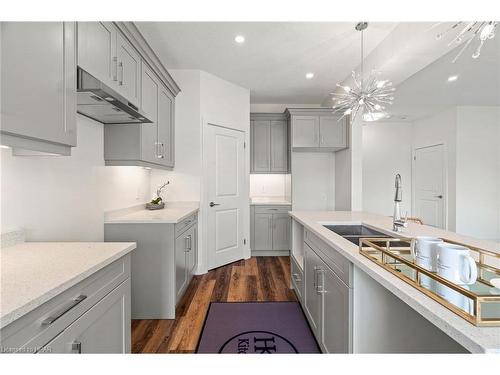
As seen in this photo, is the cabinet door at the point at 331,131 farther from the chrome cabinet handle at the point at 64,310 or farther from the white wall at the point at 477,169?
the chrome cabinet handle at the point at 64,310

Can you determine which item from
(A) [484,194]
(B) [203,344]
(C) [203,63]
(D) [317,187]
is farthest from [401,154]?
(B) [203,344]

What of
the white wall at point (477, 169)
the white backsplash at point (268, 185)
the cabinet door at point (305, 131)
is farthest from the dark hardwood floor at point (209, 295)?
the white wall at point (477, 169)

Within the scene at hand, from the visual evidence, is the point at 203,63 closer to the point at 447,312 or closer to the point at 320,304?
the point at 320,304

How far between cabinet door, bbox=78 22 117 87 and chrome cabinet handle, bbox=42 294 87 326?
49.3 inches

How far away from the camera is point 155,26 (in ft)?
7.74

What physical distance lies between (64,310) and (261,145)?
4003 mm

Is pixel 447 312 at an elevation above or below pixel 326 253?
above

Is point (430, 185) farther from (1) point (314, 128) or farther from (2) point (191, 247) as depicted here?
(2) point (191, 247)

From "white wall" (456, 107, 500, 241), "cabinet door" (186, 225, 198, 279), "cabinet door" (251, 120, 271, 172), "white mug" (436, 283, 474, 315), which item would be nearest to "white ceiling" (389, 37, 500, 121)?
"white wall" (456, 107, 500, 241)

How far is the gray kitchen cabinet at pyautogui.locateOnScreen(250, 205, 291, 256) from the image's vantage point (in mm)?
4191

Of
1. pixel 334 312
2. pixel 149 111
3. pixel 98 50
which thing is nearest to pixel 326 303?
pixel 334 312

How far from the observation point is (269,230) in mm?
4207

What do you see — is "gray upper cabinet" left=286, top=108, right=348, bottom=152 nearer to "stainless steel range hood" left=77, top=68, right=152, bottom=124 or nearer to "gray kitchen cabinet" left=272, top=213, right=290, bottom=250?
"gray kitchen cabinet" left=272, top=213, right=290, bottom=250

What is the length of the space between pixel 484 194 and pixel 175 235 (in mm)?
6331
